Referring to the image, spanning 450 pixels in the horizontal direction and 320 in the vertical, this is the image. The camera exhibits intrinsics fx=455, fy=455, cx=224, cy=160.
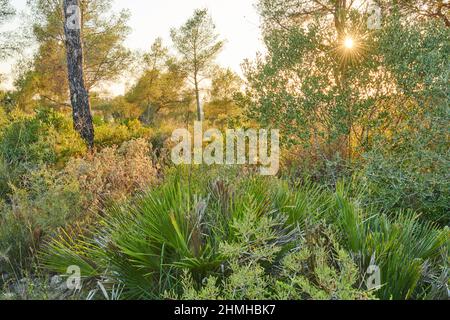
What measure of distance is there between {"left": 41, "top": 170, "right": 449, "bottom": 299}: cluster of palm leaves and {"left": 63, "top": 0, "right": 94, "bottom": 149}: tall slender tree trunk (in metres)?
6.40

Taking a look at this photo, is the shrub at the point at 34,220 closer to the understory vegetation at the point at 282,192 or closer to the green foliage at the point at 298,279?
the understory vegetation at the point at 282,192

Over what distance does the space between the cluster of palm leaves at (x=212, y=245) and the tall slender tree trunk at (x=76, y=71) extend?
21.0ft

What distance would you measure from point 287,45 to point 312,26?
1.73 feet

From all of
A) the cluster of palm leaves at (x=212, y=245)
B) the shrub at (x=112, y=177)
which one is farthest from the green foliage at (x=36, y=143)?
the cluster of palm leaves at (x=212, y=245)

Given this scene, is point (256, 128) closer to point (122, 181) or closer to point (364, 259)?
point (122, 181)

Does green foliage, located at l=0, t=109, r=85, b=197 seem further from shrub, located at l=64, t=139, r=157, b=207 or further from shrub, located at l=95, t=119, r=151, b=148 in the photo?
shrub, located at l=64, t=139, r=157, b=207

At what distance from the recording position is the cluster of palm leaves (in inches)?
106

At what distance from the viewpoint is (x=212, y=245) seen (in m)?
3.04

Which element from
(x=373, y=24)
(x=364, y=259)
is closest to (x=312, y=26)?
(x=373, y=24)

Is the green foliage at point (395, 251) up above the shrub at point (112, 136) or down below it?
below

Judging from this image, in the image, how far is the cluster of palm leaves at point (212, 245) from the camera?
106 inches

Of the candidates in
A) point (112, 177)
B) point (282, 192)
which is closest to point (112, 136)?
point (112, 177)
